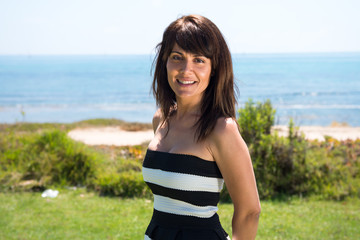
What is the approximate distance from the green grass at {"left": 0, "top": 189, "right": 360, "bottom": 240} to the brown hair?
126 inches

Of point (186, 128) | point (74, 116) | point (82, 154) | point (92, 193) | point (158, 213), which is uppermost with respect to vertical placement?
point (186, 128)

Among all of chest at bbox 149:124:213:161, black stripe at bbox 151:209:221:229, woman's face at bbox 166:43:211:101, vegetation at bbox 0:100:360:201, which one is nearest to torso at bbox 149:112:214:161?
chest at bbox 149:124:213:161

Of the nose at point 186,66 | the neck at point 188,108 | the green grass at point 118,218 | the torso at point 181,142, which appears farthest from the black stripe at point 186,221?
the green grass at point 118,218

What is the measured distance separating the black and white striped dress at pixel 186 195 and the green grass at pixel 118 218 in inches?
122

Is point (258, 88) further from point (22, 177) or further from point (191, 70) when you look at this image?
point (191, 70)

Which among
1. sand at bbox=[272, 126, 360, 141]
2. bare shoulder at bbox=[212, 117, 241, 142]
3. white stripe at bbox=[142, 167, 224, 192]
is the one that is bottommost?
sand at bbox=[272, 126, 360, 141]

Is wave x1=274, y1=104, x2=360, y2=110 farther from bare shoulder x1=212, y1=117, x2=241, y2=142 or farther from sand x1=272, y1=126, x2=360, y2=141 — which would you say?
bare shoulder x1=212, y1=117, x2=241, y2=142

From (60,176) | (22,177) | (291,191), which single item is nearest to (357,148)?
(291,191)

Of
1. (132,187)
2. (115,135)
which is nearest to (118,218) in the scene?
(132,187)

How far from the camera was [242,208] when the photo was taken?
1.71m

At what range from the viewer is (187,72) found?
5.71ft

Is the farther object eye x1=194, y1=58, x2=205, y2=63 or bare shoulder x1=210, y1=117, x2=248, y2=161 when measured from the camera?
eye x1=194, y1=58, x2=205, y2=63

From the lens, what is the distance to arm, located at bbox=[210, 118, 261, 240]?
5.40 ft

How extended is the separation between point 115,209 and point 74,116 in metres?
24.3
